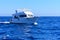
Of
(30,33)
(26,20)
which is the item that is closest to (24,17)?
(26,20)

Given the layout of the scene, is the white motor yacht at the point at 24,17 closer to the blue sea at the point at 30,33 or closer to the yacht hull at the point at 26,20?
the yacht hull at the point at 26,20

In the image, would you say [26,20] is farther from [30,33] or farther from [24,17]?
[30,33]

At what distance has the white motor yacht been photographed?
7089 centimetres

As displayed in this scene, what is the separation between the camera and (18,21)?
240ft

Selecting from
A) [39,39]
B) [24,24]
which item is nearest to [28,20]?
[24,24]

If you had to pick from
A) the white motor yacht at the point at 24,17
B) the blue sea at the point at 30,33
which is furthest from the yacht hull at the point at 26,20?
the blue sea at the point at 30,33

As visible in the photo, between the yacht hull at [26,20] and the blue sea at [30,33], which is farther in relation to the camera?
the yacht hull at [26,20]

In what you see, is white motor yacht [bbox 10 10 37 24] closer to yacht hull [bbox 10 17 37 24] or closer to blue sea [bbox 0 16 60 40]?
yacht hull [bbox 10 17 37 24]

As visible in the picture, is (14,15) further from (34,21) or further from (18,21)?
(34,21)

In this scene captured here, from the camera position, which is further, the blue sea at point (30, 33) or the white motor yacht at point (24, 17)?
the white motor yacht at point (24, 17)

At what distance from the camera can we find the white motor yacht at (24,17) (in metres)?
70.9

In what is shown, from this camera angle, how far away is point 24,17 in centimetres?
7119

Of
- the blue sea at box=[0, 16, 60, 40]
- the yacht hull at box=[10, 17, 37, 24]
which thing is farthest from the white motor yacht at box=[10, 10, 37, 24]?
the blue sea at box=[0, 16, 60, 40]

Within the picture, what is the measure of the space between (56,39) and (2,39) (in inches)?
305
